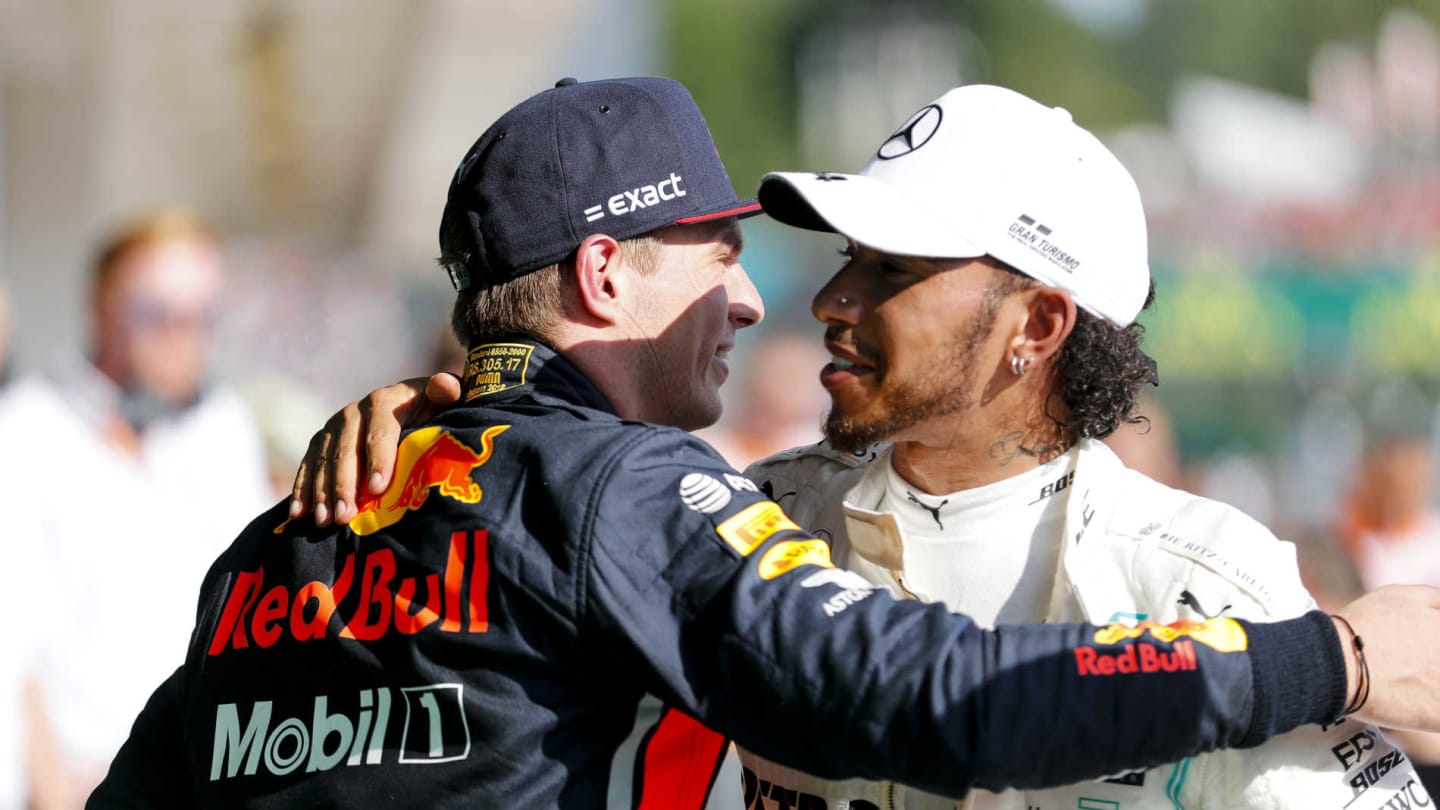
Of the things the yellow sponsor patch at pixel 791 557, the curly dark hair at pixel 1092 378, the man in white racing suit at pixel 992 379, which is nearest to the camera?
the yellow sponsor patch at pixel 791 557

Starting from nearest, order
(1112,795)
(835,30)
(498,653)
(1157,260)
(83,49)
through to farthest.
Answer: (498,653) → (1112,795) → (83,49) → (1157,260) → (835,30)

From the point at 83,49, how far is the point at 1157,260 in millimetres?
8224

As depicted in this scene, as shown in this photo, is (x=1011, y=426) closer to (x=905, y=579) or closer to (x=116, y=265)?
(x=905, y=579)

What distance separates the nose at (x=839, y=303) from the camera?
7.68ft

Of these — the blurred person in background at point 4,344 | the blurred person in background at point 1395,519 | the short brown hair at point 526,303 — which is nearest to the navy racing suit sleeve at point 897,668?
the short brown hair at point 526,303

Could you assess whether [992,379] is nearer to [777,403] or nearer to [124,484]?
[124,484]

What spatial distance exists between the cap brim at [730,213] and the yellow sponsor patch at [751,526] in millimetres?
587

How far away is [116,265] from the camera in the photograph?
494cm

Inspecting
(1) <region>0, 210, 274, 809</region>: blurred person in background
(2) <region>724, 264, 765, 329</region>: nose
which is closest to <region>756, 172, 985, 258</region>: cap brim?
(2) <region>724, 264, 765, 329</region>: nose

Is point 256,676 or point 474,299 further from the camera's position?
point 474,299

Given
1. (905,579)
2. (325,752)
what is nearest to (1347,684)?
(905,579)

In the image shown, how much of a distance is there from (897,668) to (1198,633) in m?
0.36

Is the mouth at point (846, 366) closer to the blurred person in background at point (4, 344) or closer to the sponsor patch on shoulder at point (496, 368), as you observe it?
the sponsor patch on shoulder at point (496, 368)

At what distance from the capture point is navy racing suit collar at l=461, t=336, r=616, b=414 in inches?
85.7
